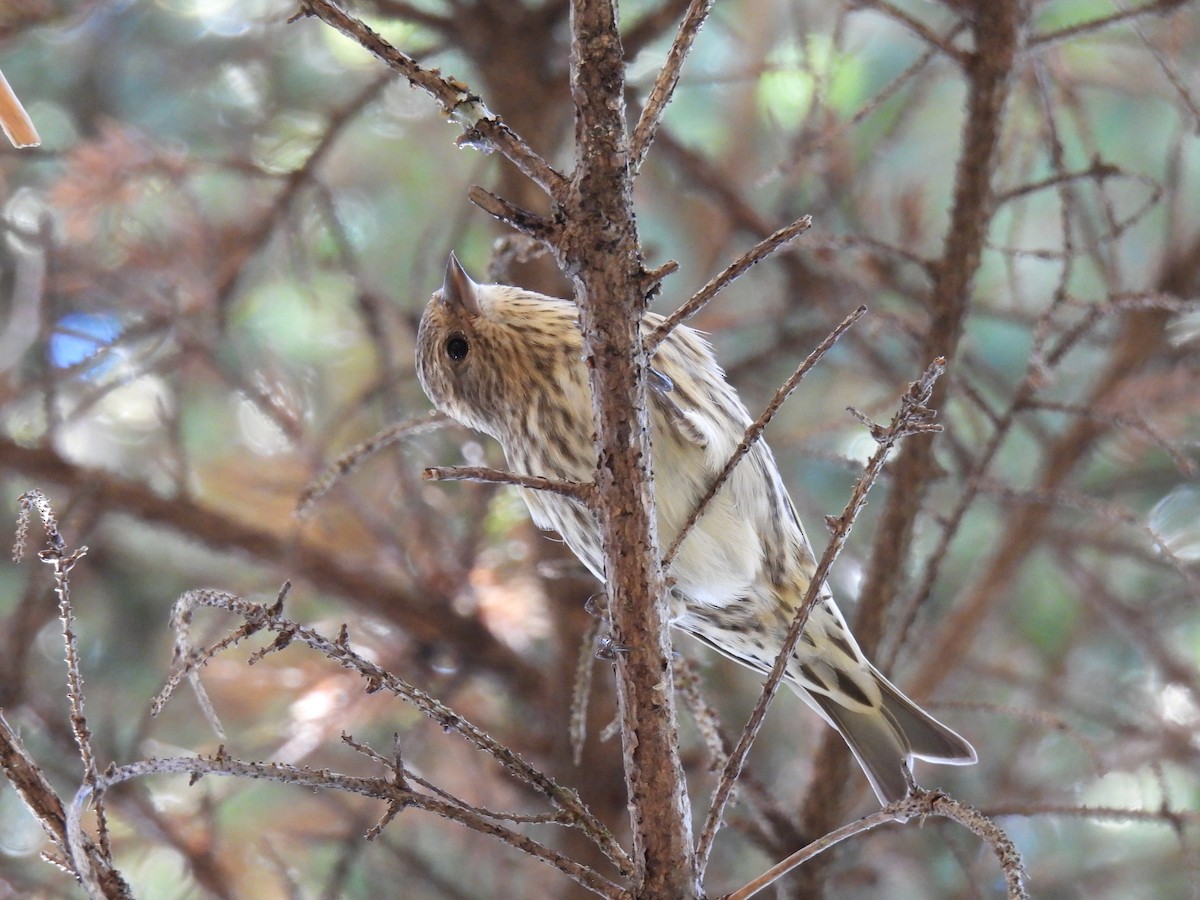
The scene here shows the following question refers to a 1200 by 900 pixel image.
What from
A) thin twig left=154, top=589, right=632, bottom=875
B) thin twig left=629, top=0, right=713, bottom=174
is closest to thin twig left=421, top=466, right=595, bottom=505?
thin twig left=154, top=589, right=632, bottom=875

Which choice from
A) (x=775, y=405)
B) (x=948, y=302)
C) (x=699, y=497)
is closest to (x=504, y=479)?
(x=775, y=405)

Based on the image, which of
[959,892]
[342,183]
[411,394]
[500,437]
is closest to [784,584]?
[500,437]

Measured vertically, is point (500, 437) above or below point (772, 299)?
below

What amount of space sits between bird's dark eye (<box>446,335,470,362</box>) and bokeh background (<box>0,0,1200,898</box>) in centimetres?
15

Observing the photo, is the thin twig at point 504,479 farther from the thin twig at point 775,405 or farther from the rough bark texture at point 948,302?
the rough bark texture at point 948,302

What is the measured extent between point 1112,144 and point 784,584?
2282 mm

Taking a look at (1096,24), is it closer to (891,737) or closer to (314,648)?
(891,737)

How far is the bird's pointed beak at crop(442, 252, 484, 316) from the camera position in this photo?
2.09m

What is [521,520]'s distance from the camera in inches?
111

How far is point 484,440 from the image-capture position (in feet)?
9.59

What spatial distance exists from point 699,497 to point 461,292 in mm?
573

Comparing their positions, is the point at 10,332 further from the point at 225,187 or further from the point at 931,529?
the point at 931,529

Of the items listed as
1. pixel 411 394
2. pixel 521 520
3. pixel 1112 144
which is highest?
pixel 1112 144

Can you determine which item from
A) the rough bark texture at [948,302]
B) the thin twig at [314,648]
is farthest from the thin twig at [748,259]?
the rough bark texture at [948,302]
